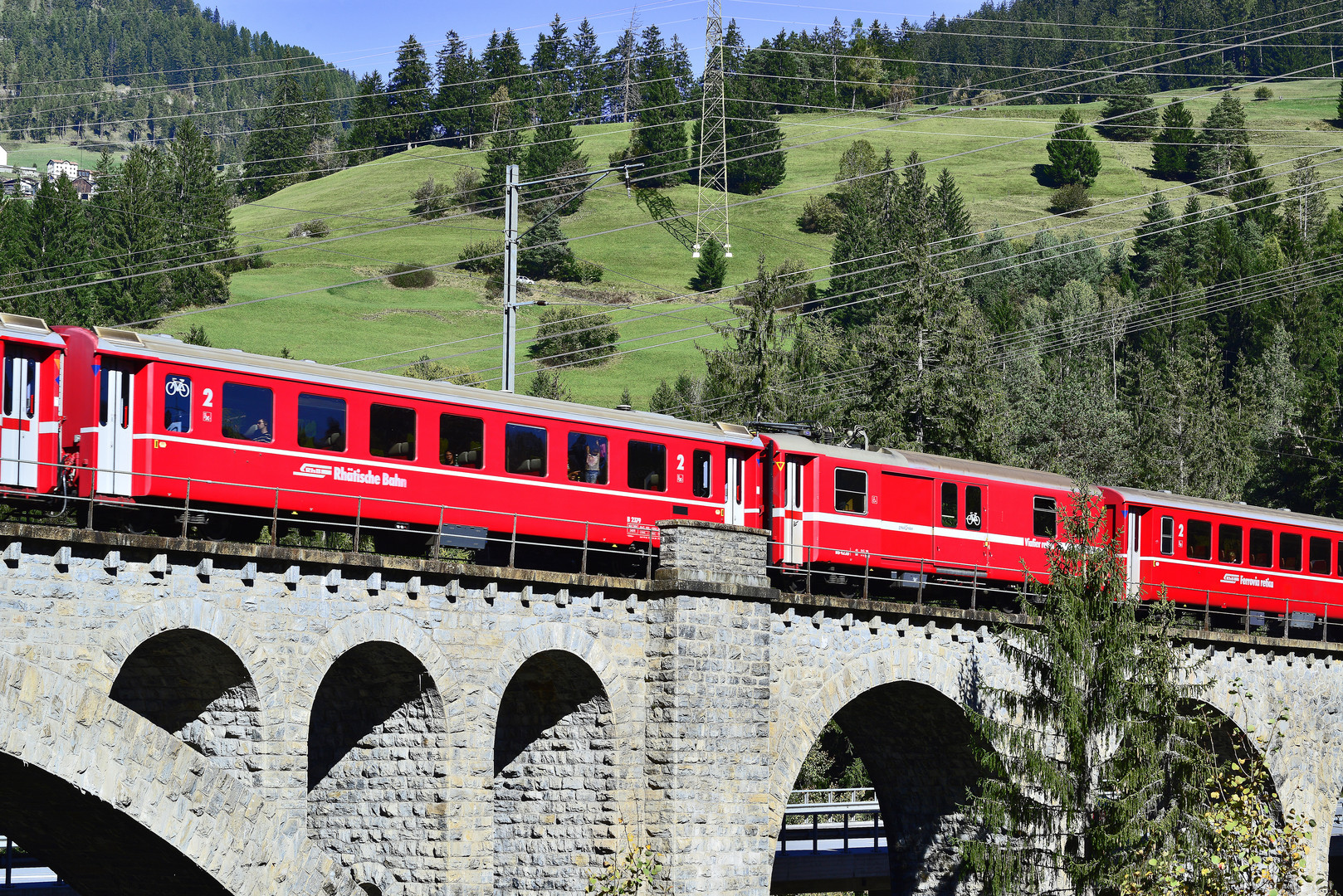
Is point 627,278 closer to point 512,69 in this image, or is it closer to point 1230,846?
point 512,69

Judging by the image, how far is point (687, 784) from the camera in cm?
2742

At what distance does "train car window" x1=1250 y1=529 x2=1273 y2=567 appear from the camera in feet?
136

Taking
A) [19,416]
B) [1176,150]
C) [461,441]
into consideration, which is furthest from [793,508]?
[1176,150]

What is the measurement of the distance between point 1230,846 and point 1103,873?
377 cm

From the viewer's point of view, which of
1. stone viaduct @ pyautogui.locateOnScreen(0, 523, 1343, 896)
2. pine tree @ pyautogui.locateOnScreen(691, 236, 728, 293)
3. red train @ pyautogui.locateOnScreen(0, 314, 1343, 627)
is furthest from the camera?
pine tree @ pyautogui.locateOnScreen(691, 236, 728, 293)

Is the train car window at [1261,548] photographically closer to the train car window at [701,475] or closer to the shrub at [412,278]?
the train car window at [701,475]

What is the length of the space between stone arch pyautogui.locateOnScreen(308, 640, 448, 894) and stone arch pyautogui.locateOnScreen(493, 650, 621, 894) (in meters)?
2.56

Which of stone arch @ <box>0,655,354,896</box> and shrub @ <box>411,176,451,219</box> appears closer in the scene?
stone arch @ <box>0,655,354,896</box>

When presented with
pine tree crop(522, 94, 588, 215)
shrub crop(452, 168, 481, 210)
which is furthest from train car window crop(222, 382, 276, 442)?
shrub crop(452, 168, 481, 210)

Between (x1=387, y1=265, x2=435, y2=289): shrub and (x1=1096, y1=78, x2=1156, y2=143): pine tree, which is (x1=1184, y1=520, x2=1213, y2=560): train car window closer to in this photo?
(x1=387, y1=265, x2=435, y2=289): shrub

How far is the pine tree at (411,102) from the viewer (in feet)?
569

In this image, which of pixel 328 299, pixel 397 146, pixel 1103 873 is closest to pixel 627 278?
pixel 328 299

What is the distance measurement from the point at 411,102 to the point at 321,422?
513 ft

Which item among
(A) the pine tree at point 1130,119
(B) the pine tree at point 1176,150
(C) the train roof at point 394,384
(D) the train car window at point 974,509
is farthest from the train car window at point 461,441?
(A) the pine tree at point 1130,119
